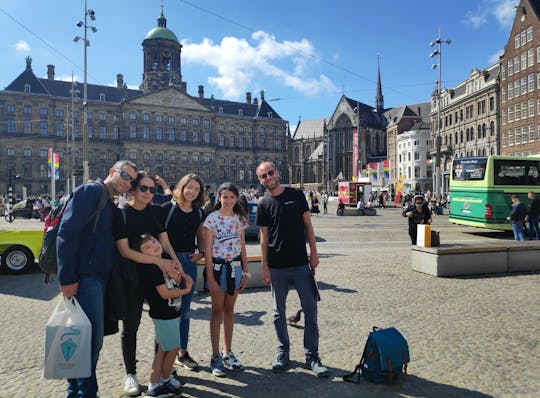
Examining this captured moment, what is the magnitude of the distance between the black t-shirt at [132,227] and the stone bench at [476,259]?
675cm

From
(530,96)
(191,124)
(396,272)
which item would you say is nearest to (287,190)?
(396,272)

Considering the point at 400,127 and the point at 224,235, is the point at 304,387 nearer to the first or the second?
the point at 224,235

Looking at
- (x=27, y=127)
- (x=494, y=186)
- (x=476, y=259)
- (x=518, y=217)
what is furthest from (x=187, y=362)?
(x=27, y=127)

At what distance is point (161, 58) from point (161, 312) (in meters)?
84.4

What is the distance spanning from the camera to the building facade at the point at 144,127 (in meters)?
73.9

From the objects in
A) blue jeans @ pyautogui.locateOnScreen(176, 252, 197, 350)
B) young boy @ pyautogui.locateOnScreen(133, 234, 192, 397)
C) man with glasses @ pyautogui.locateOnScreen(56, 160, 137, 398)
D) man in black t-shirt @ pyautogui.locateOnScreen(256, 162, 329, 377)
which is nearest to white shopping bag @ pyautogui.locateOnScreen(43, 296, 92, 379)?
man with glasses @ pyautogui.locateOnScreen(56, 160, 137, 398)

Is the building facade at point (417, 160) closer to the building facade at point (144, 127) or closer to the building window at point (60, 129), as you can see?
the building facade at point (144, 127)

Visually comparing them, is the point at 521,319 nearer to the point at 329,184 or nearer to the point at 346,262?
the point at 346,262

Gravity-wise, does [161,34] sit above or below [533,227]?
above

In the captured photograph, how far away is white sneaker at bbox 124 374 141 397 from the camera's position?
3.59 m

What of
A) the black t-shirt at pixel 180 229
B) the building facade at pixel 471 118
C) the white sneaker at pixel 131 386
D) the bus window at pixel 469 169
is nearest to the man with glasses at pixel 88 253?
the white sneaker at pixel 131 386

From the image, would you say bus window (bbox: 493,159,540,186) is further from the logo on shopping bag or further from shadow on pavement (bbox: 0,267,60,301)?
the logo on shopping bag

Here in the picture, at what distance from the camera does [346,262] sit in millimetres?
10617

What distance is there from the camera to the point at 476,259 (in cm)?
895
